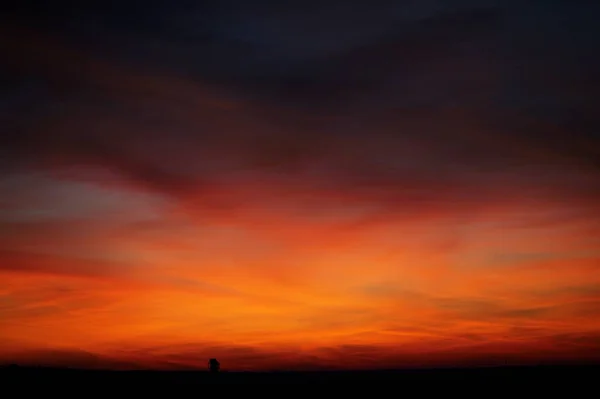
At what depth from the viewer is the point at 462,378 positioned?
57.7m

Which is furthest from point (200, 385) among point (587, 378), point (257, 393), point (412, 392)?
point (587, 378)

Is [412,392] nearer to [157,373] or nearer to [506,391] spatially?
[506,391]

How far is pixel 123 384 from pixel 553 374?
35.8m

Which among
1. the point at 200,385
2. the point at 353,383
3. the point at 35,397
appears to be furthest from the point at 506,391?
the point at 35,397

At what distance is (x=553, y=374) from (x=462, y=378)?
379 inches

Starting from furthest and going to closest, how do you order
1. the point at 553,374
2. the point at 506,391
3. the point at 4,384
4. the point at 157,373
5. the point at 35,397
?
the point at 553,374 < the point at 157,373 < the point at 506,391 < the point at 4,384 < the point at 35,397

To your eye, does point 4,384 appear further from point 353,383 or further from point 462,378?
point 462,378

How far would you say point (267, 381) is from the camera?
53531mm

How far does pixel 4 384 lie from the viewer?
45.7 meters

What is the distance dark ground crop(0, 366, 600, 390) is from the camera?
46875 millimetres

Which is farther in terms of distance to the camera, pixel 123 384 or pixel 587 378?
pixel 587 378

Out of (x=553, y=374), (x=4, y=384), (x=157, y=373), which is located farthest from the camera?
(x=553, y=374)

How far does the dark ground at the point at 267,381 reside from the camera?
4688 cm

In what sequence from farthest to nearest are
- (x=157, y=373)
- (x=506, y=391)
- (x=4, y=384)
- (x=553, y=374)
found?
(x=553, y=374) → (x=157, y=373) → (x=506, y=391) → (x=4, y=384)
